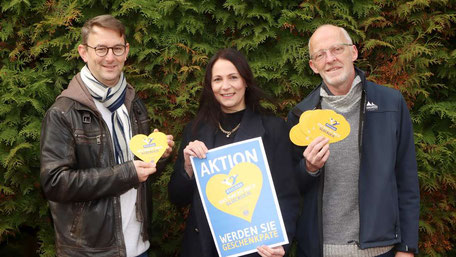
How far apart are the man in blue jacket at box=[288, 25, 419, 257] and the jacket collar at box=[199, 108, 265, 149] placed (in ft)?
1.34

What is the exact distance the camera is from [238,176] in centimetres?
283

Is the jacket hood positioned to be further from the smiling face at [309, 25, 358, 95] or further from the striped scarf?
the smiling face at [309, 25, 358, 95]

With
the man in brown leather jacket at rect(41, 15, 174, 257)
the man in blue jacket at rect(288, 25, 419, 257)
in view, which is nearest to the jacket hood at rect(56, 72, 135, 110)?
the man in brown leather jacket at rect(41, 15, 174, 257)

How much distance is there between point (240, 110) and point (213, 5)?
1440 millimetres

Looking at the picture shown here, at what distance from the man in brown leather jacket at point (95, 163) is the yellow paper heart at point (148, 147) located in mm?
75

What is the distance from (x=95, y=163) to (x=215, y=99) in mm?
1020

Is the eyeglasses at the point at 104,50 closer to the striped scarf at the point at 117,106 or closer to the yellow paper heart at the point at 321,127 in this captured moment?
the striped scarf at the point at 117,106

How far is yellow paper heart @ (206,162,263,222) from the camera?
9.19ft

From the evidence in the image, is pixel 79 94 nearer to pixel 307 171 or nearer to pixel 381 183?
pixel 307 171

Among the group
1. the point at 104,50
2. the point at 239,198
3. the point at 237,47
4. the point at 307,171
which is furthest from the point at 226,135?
the point at 237,47

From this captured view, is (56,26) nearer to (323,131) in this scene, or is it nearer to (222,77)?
(222,77)

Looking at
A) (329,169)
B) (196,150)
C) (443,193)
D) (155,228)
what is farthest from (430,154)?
(155,228)

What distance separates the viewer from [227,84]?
9.95ft

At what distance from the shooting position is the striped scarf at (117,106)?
9.21 ft
